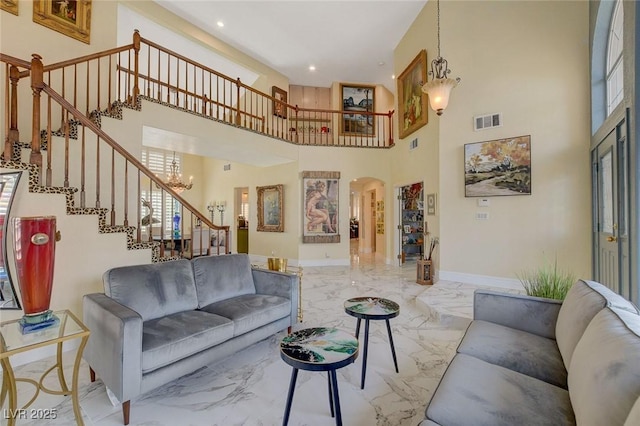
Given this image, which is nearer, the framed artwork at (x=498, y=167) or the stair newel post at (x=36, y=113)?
the stair newel post at (x=36, y=113)

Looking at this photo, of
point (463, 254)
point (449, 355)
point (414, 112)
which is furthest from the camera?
point (414, 112)

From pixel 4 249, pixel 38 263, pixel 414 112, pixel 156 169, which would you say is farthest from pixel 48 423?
pixel 156 169

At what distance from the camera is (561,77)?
4395mm

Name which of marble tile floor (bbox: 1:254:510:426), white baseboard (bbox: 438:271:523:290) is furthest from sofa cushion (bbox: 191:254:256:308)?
white baseboard (bbox: 438:271:523:290)

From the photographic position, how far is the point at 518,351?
71.1 inches

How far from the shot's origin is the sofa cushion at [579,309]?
61.2 inches

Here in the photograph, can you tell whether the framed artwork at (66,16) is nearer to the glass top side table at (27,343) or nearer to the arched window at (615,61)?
the glass top side table at (27,343)

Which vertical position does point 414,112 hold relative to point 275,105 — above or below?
below

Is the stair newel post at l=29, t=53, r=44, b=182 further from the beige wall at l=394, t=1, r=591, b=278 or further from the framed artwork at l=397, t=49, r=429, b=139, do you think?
the framed artwork at l=397, t=49, r=429, b=139

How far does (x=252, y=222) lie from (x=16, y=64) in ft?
19.8

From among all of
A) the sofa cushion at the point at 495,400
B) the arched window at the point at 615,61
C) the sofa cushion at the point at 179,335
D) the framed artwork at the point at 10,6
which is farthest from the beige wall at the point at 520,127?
the framed artwork at the point at 10,6

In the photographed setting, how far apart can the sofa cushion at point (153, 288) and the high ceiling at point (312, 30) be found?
5.78 metres

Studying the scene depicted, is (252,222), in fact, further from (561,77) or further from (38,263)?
(561,77)

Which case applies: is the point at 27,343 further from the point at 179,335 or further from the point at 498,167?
the point at 498,167
